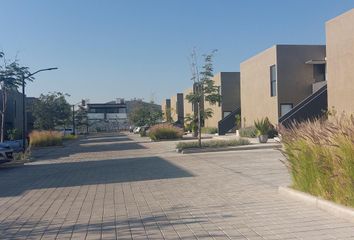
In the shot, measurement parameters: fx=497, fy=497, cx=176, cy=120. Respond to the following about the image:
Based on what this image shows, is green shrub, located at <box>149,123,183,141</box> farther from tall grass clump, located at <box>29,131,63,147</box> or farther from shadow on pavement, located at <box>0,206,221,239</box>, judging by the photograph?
shadow on pavement, located at <box>0,206,221,239</box>

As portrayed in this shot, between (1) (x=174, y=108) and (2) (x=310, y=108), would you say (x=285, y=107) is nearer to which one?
(2) (x=310, y=108)

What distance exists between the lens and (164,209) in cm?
934

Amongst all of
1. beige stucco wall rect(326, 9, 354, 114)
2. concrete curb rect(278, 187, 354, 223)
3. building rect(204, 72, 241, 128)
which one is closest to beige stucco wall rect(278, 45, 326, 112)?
beige stucco wall rect(326, 9, 354, 114)

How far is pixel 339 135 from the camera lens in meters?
8.32

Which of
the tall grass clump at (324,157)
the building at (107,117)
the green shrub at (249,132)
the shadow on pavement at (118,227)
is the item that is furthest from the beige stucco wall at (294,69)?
the building at (107,117)

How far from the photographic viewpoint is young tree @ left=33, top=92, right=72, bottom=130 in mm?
58031

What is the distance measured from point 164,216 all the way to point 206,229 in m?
1.36

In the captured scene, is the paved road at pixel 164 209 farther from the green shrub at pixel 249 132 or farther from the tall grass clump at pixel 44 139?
the tall grass clump at pixel 44 139

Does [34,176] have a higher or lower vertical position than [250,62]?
lower

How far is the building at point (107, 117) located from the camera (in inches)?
4706

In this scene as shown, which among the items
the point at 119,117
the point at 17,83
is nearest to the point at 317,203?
the point at 17,83

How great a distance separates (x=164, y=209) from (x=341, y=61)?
52.9ft

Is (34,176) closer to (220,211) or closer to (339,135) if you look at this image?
(220,211)

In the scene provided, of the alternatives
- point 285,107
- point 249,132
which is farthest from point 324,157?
point 249,132
